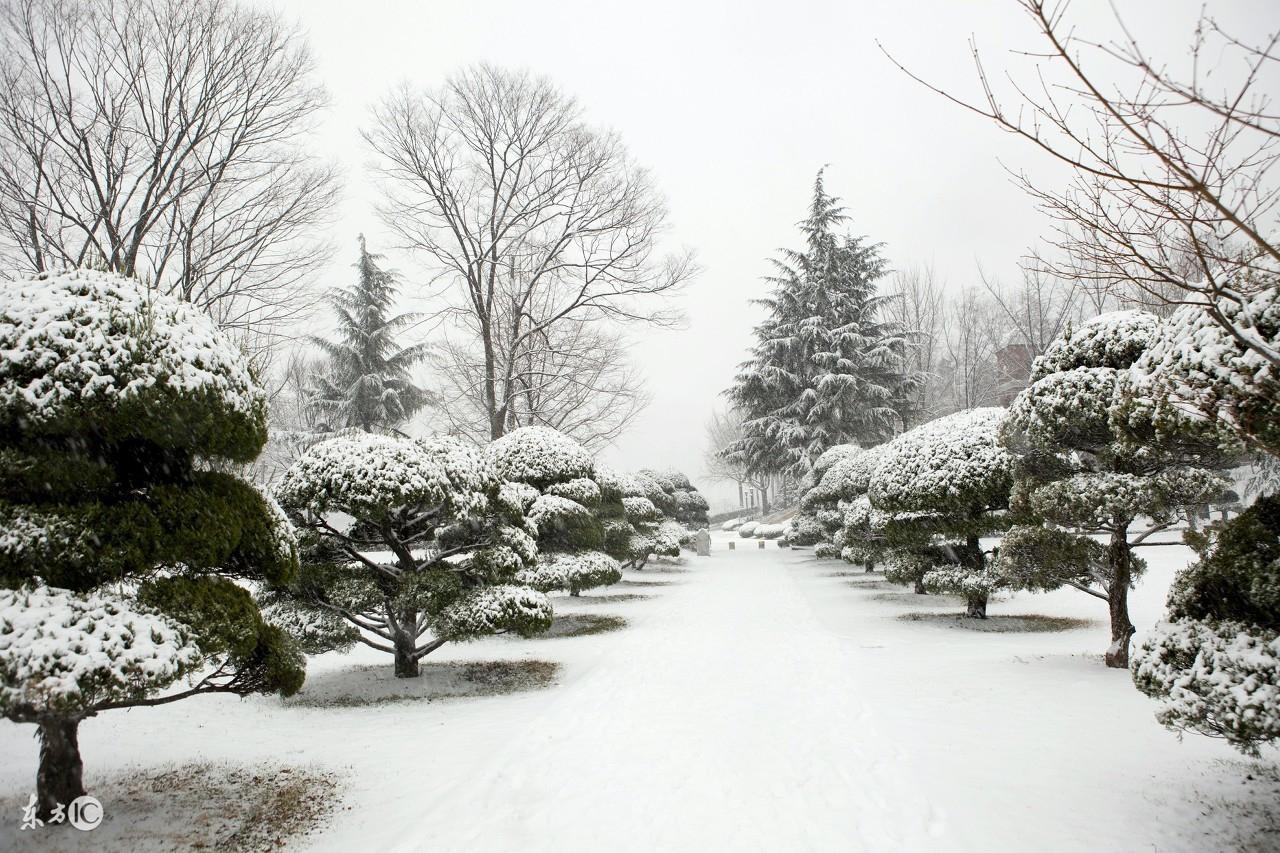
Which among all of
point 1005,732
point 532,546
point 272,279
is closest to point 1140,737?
point 1005,732

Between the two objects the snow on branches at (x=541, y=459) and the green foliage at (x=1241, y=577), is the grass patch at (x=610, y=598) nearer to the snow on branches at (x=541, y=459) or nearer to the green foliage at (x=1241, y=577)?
the snow on branches at (x=541, y=459)

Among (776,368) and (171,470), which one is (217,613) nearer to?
(171,470)

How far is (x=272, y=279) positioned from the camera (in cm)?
1130

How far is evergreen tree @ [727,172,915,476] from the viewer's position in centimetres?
2311

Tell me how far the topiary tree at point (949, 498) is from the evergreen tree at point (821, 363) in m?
13.3

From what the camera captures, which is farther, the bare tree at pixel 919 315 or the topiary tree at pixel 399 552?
the bare tree at pixel 919 315

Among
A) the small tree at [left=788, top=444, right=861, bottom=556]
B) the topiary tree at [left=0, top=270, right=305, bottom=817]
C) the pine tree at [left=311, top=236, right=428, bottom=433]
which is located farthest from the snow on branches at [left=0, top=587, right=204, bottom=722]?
the pine tree at [left=311, top=236, right=428, bottom=433]

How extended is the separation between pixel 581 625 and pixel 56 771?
6739 millimetres

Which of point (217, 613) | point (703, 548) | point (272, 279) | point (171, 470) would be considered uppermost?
point (272, 279)

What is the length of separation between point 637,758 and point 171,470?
316 cm

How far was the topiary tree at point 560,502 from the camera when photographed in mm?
9656

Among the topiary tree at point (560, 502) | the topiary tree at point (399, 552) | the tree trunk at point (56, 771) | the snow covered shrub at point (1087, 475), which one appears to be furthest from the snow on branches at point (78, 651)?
the snow covered shrub at point (1087, 475)

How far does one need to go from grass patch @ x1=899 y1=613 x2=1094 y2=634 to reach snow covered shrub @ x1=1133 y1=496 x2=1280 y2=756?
567cm

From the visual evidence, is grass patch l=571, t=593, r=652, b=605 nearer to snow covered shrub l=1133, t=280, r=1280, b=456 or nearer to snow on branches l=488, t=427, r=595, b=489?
snow on branches l=488, t=427, r=595, b=489
